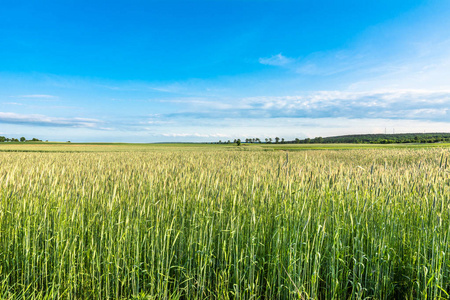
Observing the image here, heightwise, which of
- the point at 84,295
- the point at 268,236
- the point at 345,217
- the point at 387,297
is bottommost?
the point at 387,297

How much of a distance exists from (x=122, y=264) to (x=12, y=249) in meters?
1.48

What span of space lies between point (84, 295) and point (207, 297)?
120 cm

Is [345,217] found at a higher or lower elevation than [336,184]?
lower

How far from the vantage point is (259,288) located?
240cm

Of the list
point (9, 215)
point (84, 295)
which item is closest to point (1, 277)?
point (9, 215)

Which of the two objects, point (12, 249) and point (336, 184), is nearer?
point (12, 249)

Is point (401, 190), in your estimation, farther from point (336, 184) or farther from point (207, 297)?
point (207, 297)

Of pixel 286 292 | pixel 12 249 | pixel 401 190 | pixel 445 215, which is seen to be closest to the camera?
pixel 286 292

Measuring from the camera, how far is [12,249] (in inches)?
109

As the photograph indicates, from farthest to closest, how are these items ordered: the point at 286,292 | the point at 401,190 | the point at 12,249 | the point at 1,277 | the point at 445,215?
1. the point at 401,190
2. the point at 445,215
3. the point at 12,249
4. the point at 1,277
5. the point at 286,292

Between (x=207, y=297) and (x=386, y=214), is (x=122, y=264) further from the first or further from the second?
(x=386, y=214)

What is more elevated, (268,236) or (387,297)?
(268,236)

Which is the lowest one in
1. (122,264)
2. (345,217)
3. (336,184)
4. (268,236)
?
(122,264)

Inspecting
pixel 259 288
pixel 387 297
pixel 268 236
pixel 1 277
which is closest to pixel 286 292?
pixel 259 288
